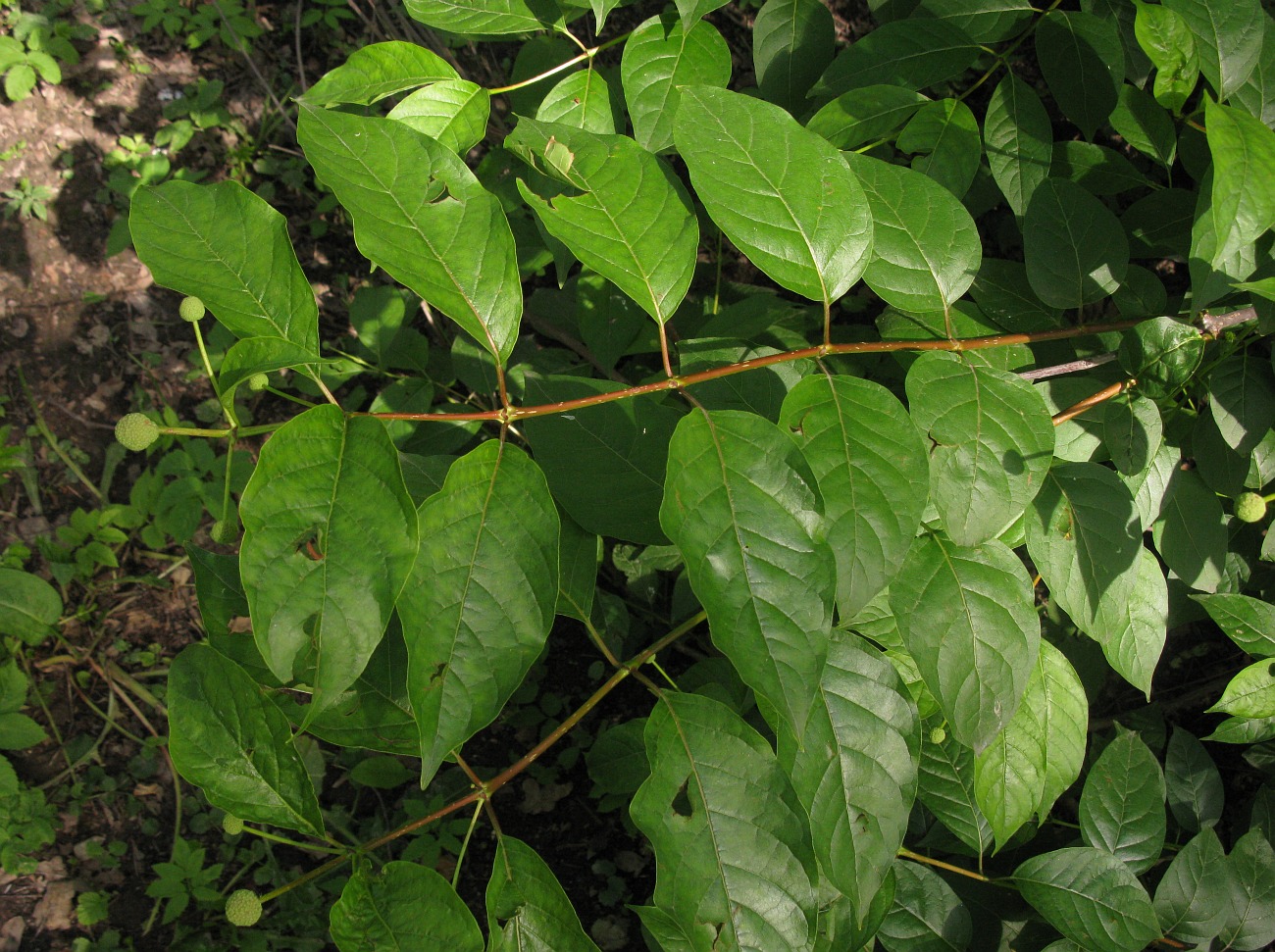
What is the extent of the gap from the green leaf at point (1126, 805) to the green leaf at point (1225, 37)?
146cm

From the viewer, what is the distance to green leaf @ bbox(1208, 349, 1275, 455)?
154 cm

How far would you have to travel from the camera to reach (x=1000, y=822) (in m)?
1.61

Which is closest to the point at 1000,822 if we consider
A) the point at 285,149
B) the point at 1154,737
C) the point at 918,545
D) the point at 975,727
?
the point at 975,727

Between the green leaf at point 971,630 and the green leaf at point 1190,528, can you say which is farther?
the green leaf at point 1190,528

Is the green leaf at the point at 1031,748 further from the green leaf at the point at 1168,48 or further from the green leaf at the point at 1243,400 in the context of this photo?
the green leaf at the point at 1168,48

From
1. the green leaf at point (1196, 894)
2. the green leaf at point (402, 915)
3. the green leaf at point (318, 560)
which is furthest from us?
the green leaf at point (1196, 894)

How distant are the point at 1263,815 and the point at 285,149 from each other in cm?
398

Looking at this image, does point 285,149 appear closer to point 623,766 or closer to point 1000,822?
point 623,766

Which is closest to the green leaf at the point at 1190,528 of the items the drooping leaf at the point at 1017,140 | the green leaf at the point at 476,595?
the drooping leaf at the point at 1017,140

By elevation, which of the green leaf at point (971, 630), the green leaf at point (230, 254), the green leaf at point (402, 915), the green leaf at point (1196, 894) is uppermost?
the green leaf at point (230, 254)

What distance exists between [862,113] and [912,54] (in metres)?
0.20

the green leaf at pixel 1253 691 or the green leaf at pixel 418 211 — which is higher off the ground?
the green leaf at pixel 418 211

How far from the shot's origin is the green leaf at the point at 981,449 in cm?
128

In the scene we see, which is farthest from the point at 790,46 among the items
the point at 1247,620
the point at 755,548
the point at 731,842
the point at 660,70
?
the point at 731,842
